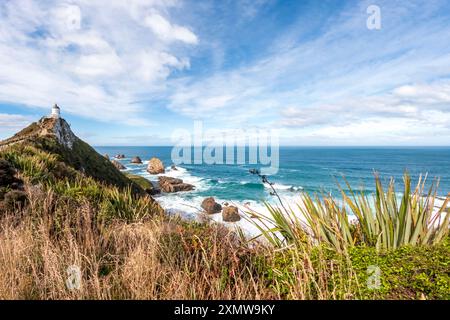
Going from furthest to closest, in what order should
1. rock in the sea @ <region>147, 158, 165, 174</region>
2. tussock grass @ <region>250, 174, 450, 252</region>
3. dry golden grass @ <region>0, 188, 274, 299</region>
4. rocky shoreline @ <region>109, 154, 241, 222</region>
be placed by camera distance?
rock in the sea @ <region>147, 158, 165, 174</region>
rocky shoreline @ <region>109, 154, 241, 222</region>
tussock grass @ <region>250, 174, 450, 252</region>
dry golden grass @ <region>0, 188, 274, 299</region>

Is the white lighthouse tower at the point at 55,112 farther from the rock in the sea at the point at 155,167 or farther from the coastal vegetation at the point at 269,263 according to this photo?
the rock in the sea at the point at 155,167

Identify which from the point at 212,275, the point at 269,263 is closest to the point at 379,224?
the point at 269,263

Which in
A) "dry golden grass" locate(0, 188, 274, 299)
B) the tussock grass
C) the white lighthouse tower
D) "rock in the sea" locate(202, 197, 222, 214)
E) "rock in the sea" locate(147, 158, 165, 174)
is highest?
the white lighthouse tower

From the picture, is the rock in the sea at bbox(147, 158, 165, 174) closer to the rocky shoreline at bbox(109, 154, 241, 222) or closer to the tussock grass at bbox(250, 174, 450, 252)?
the rocky shoreline at bbox(109, 154, 241, 222)

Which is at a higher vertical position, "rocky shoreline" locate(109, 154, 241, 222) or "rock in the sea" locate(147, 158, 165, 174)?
"rock in the sea" locate(147, 158, 165, 174)

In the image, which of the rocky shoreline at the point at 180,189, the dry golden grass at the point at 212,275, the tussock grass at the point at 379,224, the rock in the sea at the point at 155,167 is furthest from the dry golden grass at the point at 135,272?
the rock in the sea at the point at 155,167

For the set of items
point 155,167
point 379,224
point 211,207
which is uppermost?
Result: point 379,224

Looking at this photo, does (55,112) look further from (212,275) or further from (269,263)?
(269,263)

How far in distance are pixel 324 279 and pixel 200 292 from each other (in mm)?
Result: 1189

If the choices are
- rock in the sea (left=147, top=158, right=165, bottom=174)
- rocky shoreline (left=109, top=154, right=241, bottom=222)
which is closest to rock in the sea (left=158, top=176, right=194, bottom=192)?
rocky shoreline (left=109, top=154, right=241, bottom=222)

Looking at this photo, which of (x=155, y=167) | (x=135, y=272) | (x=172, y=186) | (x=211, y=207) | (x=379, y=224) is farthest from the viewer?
(x=155, y=167)

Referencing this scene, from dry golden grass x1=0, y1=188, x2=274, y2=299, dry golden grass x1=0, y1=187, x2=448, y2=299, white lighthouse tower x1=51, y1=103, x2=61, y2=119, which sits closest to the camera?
dry golden grass x1=0, y1=187, x2=448, y2=299

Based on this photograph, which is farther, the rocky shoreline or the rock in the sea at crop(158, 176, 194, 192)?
the rock in the sea at crop(158, 176, 194, 192)
